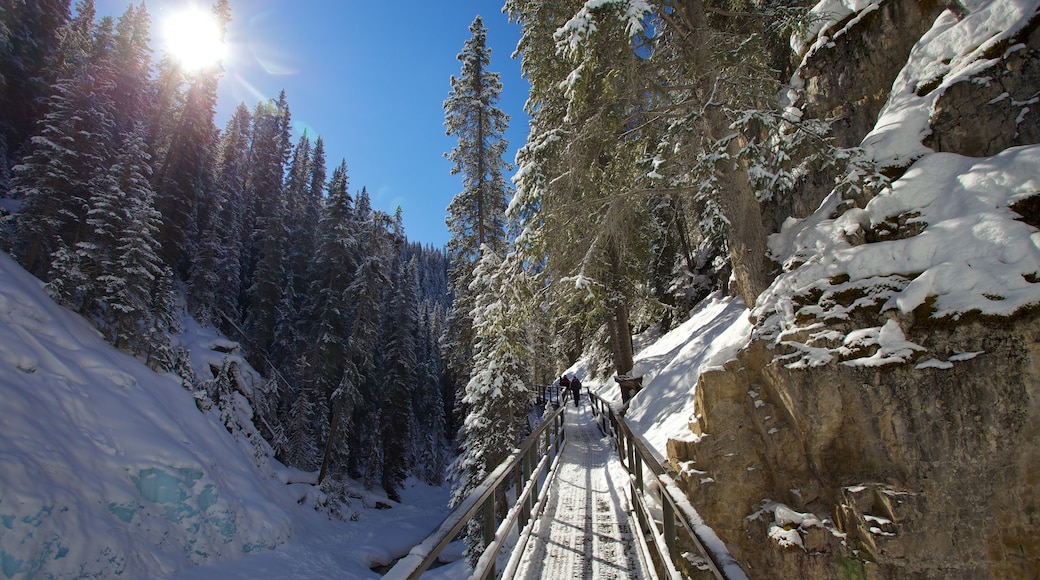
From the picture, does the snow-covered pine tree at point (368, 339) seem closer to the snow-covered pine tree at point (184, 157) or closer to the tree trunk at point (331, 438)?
the tree trunk at point (331, 438)

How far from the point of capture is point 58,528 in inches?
415

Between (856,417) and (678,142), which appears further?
(678,142)

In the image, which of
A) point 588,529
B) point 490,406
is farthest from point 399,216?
point 588,529

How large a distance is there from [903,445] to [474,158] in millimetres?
17371

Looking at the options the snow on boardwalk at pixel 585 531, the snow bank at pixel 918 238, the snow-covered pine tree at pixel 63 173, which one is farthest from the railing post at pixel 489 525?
the snow-covered pine tree at pixel 63 173

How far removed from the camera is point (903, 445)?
18.7 ft

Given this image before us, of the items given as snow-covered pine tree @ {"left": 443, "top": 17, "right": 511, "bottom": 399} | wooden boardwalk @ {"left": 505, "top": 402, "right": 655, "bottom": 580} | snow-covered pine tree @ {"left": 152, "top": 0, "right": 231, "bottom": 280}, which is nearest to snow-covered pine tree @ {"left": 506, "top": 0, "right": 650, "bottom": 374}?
wooden boardwalk @ {"left": 505, "top": 402, "right": 655, "bottom": 580}

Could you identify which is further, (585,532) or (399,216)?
(399,216)

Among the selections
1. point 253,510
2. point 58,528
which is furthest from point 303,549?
point 58,528

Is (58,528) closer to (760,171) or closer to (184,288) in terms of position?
→ (760,171)

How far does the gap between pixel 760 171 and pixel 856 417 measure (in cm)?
402

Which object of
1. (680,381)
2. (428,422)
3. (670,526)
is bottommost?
(428,422)

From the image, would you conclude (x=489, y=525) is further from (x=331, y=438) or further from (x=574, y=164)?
(x=331, y=438)

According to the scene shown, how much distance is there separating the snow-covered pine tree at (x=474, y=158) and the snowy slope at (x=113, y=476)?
10.8 m
